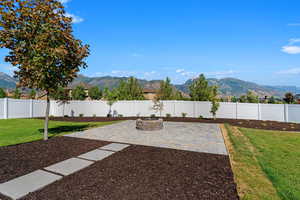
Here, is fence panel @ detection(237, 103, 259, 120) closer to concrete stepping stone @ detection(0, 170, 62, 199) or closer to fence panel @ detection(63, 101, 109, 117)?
fence panel @ detection(63, 101, 109, 117)

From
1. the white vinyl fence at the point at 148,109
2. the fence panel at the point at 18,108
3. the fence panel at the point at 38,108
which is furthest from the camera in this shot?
the fence panel at the point at 38,108

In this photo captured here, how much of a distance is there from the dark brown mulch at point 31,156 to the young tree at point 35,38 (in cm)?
219

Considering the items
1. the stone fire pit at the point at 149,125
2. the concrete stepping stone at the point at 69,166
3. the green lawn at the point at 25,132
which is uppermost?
the stone fire pit at the point at 149,125

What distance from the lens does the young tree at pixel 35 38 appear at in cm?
496

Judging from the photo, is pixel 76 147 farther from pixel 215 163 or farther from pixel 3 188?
pixel 215 163

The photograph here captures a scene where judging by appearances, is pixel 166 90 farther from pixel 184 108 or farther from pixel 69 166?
pixel 69 166

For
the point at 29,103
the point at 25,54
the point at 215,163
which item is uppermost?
the point at 25,54

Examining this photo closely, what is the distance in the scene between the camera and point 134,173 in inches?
132

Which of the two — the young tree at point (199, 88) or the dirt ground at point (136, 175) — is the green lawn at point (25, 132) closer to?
the dirt ground at point (136, 175)

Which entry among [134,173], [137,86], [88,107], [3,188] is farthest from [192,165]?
[137,86]

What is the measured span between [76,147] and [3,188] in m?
2.64

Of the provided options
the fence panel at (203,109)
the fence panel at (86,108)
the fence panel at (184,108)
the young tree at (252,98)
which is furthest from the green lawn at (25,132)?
the young tree at (252,98)

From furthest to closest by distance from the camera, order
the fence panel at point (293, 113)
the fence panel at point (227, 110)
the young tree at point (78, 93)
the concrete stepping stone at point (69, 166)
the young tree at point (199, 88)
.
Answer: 1. the young tree at point (78, 93)
2. the young tree at point (199, 88)
3. the fence panel at point (227, 110)
4. the fence panel at point (293, 113)
5. the concrete stepping stone at point (69, 166)

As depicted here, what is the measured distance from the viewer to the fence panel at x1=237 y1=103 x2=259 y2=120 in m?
14.2
